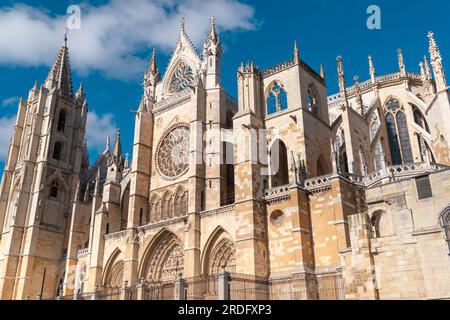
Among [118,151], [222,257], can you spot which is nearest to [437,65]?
[222,257]

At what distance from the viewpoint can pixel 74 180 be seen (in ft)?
118

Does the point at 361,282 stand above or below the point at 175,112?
below

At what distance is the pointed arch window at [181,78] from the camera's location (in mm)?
31016

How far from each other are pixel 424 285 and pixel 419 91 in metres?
21.2

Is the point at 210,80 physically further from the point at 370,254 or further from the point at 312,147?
the point at 370,254

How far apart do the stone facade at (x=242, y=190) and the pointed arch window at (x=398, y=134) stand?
0.10 metres

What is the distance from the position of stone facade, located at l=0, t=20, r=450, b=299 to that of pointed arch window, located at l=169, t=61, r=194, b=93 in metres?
0.10

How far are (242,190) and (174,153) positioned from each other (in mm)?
8314

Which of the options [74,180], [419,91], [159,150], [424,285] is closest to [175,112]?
[159,150]

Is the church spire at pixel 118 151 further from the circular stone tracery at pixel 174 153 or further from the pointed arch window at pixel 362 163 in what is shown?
the pointed arch window at pixel 362 163

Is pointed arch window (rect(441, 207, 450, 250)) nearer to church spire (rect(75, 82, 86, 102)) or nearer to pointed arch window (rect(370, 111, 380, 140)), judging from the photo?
pointed arch window (rect(370, 111, 380, 140))

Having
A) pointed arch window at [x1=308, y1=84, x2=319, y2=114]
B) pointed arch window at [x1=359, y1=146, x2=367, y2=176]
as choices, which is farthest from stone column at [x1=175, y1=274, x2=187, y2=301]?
pointed arch window at [x1=308, y1=84, x2=319, y2=114]

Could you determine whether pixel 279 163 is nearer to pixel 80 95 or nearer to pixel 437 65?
pixel 437 65
